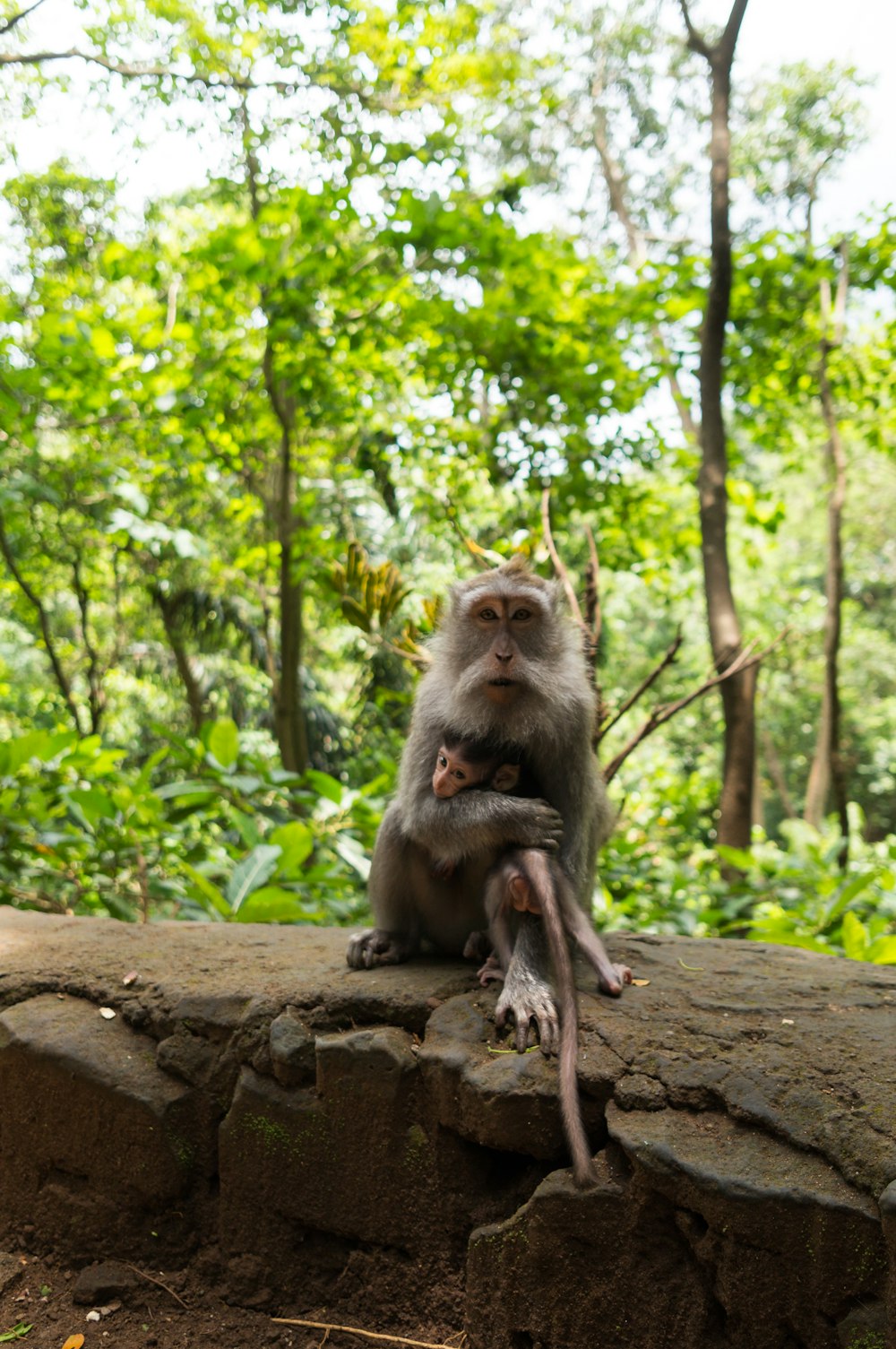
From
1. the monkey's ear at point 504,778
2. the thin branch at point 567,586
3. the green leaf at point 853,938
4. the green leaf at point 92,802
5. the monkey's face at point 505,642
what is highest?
the thin branch at point 567,586

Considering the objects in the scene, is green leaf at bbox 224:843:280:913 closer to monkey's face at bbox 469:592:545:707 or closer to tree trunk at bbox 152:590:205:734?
monkey's face at bbox 469:592:545:707

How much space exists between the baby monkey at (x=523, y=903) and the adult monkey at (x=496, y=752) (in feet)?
0.16

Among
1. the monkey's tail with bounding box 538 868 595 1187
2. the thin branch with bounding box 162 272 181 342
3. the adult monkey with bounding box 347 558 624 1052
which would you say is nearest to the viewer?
the monkey's tail with bounding box 538 868 595 1187

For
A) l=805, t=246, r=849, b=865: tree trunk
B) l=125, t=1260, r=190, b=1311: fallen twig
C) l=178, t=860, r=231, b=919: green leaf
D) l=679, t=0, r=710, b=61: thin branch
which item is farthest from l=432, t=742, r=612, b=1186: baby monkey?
l=679, t=0, r=710, b=61: thin branch

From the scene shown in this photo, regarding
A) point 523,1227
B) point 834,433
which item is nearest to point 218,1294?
point 523,1227

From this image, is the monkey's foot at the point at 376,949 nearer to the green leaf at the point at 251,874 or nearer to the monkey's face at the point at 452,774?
the monkey's face at the point at 452,774

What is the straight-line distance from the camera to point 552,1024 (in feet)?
7.90

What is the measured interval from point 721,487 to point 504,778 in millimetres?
4004

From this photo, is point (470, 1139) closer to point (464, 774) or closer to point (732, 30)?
point (464, 774)

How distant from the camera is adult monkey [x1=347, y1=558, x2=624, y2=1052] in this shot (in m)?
2.77

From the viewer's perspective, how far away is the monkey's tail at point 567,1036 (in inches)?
81.6

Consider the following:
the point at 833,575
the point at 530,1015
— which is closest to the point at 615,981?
the point at 530,1015

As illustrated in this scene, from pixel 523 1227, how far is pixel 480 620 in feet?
5.28

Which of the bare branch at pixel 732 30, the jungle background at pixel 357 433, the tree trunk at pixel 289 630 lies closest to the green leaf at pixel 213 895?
the jungle background at pixel 357 433
